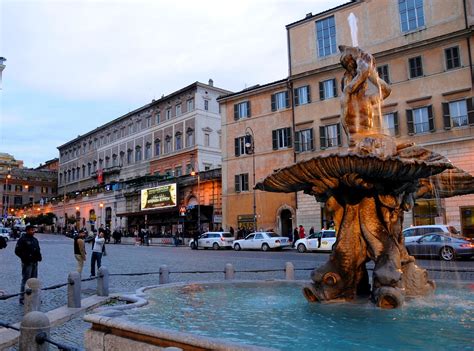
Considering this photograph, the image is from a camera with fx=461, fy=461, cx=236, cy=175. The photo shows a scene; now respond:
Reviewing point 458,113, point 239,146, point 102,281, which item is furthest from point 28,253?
point 239,146

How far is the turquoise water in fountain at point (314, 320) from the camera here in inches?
195

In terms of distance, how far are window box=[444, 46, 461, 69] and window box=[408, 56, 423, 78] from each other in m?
1.74

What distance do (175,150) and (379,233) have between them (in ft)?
175

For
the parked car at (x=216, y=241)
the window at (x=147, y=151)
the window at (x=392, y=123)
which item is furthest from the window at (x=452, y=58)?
the window at (x=147, y=151)

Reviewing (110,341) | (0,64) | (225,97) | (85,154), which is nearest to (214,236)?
(225,97)

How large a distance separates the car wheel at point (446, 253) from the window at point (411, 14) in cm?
1761

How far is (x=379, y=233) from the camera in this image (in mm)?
7680

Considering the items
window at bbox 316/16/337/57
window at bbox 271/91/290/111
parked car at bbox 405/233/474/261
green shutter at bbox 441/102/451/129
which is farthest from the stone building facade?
Result: parked car at bbox 405/233/474/261

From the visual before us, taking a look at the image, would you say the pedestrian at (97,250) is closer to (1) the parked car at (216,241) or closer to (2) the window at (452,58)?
(1) the parked car at (216,241)

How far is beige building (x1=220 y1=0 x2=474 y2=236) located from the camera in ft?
95.3

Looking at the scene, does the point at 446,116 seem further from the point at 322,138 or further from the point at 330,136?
the point at 322,138

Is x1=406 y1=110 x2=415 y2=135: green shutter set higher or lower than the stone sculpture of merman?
higher

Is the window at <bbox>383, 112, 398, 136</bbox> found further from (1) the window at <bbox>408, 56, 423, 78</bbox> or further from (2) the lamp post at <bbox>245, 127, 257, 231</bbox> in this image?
(2) the lamp post at <bbox>245, 127, 257, 231</bbox>

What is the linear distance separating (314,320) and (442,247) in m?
17.1
